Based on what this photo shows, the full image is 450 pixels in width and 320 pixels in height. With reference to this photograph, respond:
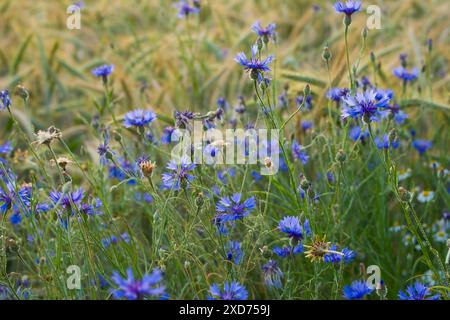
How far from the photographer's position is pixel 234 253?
1.36 m

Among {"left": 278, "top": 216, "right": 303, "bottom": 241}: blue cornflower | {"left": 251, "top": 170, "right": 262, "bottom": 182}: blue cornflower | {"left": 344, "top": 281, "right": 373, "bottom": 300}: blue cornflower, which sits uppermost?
{"left": 251, "top": 170, "right": 262, "bottom": 182}: blue cornflower

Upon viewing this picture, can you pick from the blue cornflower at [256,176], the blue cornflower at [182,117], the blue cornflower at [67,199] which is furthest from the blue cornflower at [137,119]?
the blue cornflower at [256,176]

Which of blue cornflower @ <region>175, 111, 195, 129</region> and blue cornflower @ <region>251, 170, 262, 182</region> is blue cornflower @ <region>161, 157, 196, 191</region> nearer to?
blue cornflower @ <region>175, 111, 195, 129</region>

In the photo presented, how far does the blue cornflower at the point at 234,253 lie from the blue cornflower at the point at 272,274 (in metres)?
0.05

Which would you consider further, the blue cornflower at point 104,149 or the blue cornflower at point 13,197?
the blue cornflower at point 104,149

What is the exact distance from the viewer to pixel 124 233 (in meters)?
1.69

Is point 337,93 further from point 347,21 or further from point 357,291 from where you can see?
point 357,291

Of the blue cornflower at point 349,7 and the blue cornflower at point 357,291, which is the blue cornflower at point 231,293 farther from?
the blue cornflower at point 349,7

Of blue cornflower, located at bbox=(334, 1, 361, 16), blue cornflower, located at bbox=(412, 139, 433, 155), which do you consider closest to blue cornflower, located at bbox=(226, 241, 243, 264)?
blue cornflower, located at bbox=(334, 1, 361, 16)

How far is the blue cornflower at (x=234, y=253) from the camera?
134 cm

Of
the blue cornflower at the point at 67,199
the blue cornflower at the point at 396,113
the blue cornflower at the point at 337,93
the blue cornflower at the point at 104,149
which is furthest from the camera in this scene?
the blue cornflower at the point at 396,113

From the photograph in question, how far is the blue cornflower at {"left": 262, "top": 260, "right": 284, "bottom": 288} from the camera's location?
4.39 feet

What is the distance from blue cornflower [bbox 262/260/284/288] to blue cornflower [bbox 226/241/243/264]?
0.05 meters

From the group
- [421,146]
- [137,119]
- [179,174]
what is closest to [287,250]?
[179,174]
